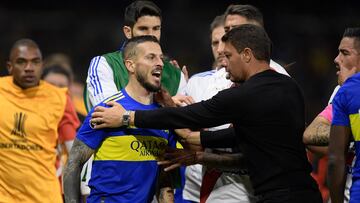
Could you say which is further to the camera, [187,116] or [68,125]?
[68,125]

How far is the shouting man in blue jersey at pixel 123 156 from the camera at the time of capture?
685 centimetres

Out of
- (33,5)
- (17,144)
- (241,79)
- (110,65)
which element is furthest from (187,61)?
(241,79)

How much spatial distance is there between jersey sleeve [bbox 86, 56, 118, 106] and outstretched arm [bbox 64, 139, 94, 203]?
1.02 m

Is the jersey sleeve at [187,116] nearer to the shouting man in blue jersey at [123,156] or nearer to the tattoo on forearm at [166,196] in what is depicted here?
the shouting man in blue jersey at [123,156]

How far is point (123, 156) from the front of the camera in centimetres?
688

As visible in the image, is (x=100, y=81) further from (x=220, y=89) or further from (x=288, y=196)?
(x=288, y=196)

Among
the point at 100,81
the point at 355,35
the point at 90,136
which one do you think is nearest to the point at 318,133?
the point at 355,35

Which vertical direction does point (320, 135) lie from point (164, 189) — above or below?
above

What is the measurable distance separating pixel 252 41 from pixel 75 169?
4.67 ft

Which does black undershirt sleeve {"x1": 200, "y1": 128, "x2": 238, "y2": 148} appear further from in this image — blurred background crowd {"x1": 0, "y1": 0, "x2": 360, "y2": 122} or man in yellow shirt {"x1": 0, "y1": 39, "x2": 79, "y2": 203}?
blurred background crowd {"x1": 0, "y1": 0, "x2": 360, "y2": 122}

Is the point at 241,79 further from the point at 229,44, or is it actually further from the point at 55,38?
the point at 55,38

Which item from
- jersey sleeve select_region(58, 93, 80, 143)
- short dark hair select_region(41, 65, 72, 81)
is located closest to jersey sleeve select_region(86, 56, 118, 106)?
jersey sleeve select_region(58, 93, 80, 143)

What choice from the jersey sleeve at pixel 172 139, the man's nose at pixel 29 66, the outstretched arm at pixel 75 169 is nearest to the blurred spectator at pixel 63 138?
the man's nose at pixel 29 66

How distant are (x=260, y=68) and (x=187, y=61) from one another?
13032 millimetres
